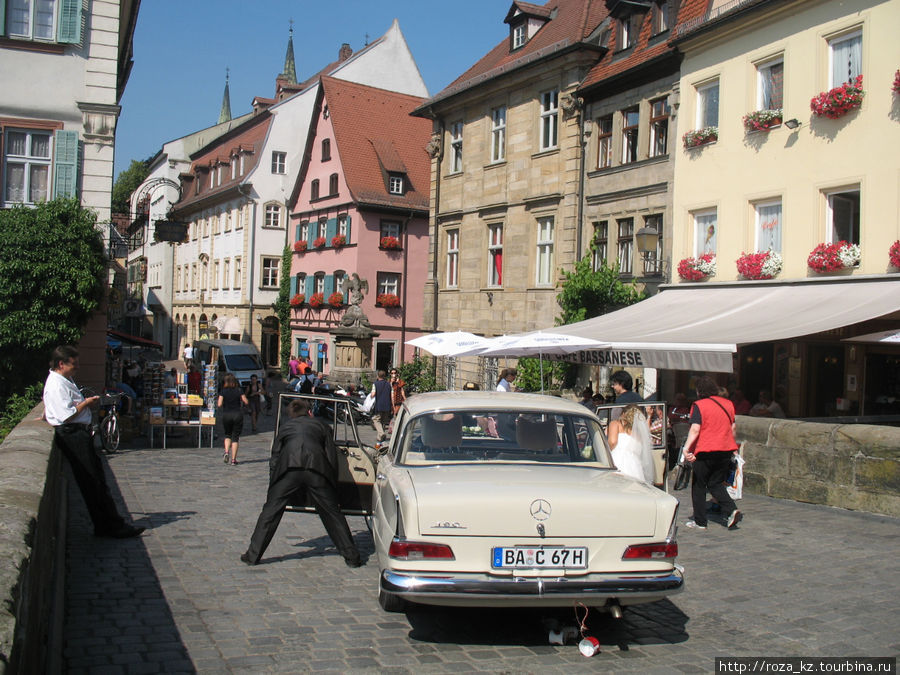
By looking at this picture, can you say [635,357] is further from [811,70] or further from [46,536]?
[46,536]

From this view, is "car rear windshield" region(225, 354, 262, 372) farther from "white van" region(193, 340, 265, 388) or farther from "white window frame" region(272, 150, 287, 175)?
"white window frame" region(272, 150, 287, 175)

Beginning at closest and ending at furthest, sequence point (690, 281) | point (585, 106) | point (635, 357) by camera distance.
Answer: point (635, 357)
point (690, 281)
point (585, 106)

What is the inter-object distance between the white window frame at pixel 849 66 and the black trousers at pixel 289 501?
48.3 ft

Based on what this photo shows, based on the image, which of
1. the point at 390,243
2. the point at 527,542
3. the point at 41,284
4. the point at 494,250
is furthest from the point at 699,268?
the point at 390,243

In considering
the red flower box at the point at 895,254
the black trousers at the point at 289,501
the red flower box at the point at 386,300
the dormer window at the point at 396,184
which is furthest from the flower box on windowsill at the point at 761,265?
the dormer window at the point at 396,184

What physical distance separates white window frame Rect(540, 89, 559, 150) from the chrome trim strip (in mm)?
22667

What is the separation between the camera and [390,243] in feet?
137

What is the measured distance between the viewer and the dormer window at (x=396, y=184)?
43.0 metres

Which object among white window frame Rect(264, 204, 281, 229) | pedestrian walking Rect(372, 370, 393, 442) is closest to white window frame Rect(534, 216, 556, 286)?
pedestrian walking Rect(372, 370, 393, 442)

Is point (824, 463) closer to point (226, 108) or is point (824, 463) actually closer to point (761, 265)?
point (761, 265)

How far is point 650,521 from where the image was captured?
5.66 meters

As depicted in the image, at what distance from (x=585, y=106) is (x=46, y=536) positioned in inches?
897

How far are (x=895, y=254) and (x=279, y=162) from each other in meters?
40.5

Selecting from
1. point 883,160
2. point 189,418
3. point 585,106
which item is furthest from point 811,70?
point 189,418
